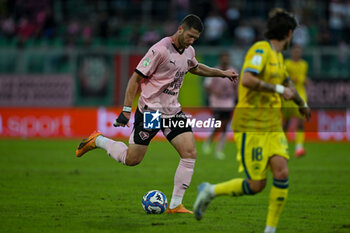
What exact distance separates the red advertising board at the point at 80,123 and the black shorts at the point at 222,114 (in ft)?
10.2

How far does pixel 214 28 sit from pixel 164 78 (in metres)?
15.9

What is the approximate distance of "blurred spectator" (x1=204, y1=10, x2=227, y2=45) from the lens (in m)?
23.8

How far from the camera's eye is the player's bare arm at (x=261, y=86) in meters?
6.48

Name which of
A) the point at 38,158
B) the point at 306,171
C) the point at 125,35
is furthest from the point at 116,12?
the point at 306,171

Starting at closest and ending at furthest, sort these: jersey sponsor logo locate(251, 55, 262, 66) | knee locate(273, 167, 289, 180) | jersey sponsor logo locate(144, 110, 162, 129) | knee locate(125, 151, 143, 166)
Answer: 1. knee locate(273, 167, 289, 180)
2. jersey sponsor logo locate(251, 55, 262, 66)
3. jersey sponsor logo locate(144, 110, 162, 129)
4. knee locate(125, 151, 143, 166)

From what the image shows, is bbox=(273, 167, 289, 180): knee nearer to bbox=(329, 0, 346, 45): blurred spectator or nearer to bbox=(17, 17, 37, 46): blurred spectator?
bbox=(329, 0, 346, 45): blurred spectator

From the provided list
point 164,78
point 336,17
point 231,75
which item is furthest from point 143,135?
point 336,17

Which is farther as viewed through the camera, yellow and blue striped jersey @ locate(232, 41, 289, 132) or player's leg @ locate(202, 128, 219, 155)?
player's leg @ locate(202, 128, 219, 155)

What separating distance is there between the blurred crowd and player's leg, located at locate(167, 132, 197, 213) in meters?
14.9

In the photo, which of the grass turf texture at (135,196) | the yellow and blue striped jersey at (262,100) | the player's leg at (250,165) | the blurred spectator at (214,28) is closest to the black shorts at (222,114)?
the grass turf texture at (135,196)

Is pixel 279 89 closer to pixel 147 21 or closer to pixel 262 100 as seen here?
pixel 262 100

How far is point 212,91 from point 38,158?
5.22 metres

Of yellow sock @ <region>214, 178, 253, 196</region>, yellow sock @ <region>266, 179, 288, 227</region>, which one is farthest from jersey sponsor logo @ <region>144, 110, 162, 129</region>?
yellow sock @ <region>266, 179, 288, 227</region>

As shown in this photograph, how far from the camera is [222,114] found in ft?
60.3
